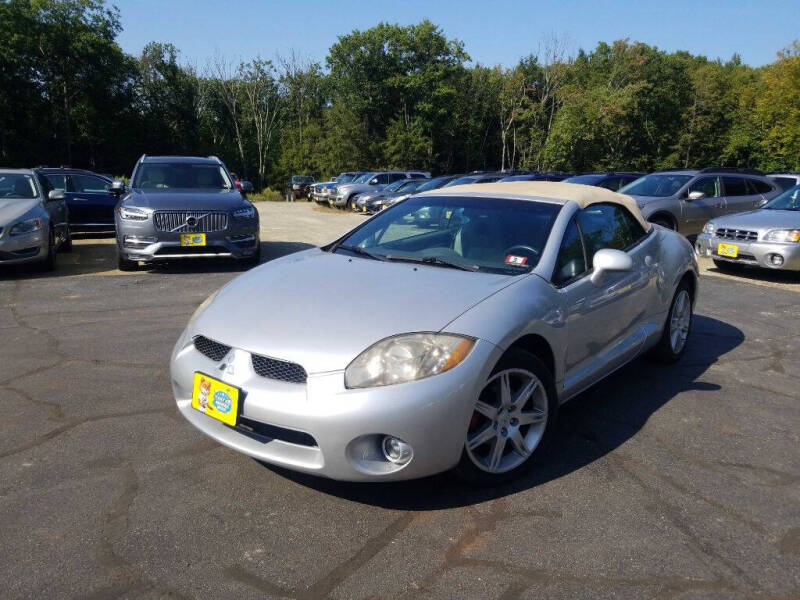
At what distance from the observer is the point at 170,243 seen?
910cm

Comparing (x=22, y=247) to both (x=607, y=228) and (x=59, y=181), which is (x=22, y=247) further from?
(x=607, y=228)

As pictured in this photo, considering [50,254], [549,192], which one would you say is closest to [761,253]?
[549,192]

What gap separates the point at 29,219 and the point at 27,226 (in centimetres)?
10

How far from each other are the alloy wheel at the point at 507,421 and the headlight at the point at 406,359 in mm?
258

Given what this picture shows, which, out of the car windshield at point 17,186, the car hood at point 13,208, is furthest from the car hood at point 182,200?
the car windshield at point 17,186

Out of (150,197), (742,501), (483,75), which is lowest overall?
(742,501)

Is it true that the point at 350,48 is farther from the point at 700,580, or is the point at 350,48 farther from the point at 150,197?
the point at 700,580

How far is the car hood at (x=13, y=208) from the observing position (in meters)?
8.75

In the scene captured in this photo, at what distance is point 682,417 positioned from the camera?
4.16m

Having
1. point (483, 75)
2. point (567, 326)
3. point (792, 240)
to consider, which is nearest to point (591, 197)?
point (567, 326)

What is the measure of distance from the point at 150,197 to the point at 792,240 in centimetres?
897

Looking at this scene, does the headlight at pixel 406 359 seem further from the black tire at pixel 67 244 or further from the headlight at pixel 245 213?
the black tire at pixel 67 244

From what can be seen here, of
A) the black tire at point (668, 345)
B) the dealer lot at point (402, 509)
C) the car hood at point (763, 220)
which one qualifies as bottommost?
the dealer lot at point (402, 509)

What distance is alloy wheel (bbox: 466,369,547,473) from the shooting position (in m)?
3.08
